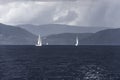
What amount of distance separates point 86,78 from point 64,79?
10.5 meters

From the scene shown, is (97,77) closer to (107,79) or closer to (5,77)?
(107,79)

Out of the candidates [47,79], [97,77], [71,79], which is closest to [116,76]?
[97,77]

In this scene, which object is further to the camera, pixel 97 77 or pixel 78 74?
pixel 78 74

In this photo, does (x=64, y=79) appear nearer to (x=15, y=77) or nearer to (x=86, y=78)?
(x=86, y=78)

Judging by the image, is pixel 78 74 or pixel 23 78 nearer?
pixel 23 78

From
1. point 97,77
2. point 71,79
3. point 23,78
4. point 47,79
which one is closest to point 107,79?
point 97,77

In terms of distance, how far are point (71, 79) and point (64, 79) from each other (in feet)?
10.1

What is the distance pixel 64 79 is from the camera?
130 meters

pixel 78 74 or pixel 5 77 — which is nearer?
pixel 5 77

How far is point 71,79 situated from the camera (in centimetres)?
13025

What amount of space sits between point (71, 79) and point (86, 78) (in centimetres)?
774

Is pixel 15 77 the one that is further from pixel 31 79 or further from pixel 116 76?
pixel 116 76

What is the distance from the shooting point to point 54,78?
134 metres

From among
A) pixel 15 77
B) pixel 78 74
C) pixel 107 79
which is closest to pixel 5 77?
pixel 15 77
